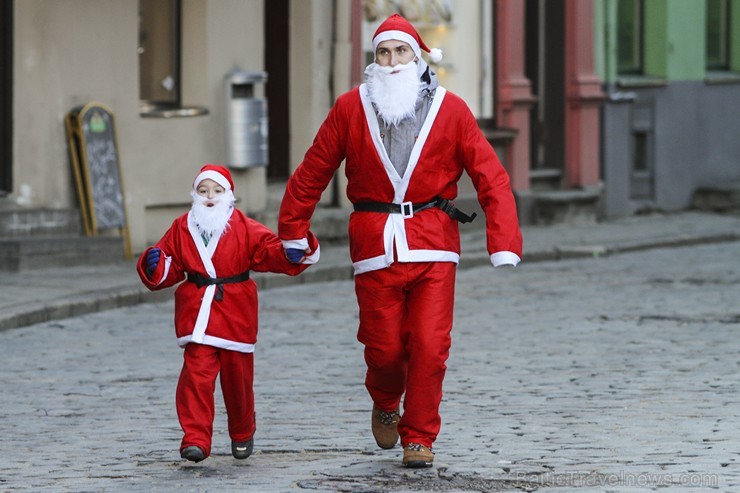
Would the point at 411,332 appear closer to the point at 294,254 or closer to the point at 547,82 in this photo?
the point at 294,254

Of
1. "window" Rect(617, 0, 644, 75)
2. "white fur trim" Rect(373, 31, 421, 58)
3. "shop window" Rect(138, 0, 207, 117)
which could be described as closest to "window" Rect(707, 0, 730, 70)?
"window" Rect(617, 0, 644, 75)

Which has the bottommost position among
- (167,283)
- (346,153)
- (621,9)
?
(167,283)

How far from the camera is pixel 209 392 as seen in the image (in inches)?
284

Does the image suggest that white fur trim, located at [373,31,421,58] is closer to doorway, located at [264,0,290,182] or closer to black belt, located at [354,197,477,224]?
black belt, located at [354,197,477,224]

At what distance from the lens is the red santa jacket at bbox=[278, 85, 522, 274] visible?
23.7 feet

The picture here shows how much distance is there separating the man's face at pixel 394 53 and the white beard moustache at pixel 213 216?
2.92ft

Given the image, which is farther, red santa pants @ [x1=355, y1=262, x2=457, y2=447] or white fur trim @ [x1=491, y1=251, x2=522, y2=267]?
red santa pants @ [x1=355, y1=262, x2=457, y2=447]

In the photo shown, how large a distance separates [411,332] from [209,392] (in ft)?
2.80

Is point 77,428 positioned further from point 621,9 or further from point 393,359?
point 621,9

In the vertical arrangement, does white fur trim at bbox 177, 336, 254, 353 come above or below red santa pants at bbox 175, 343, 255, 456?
above

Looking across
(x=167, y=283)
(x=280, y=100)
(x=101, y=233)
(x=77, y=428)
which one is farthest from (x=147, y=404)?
(x=280, y=100)

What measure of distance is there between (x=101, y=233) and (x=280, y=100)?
11.8 ft

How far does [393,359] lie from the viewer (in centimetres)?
729

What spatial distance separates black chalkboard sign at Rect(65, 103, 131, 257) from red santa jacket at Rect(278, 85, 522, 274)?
28.5 ft
